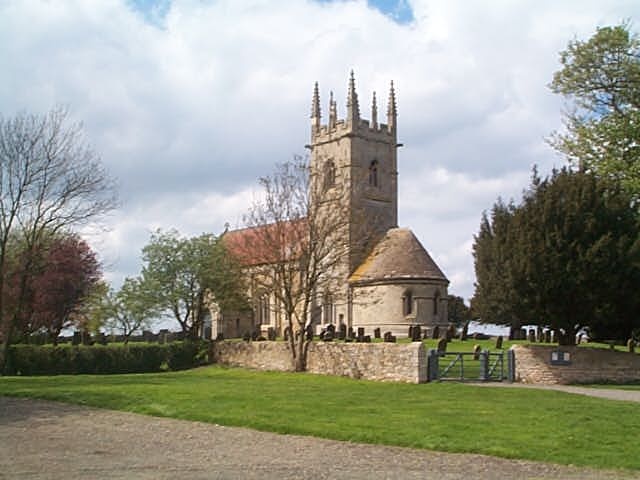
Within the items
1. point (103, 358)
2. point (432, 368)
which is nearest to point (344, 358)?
point (432, 368)

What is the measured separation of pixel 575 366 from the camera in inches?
992

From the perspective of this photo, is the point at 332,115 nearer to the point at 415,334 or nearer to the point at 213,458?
the point at 415,334

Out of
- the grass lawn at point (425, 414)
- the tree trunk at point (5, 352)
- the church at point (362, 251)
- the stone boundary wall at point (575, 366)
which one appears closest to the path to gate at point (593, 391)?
the stone boundary wall at point (575, 366)

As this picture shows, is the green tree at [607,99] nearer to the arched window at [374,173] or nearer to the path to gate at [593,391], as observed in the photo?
the path to gate at [593,391]

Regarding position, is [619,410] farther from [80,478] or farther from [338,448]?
[80,478]

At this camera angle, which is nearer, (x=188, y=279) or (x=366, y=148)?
(x=188, y=279)

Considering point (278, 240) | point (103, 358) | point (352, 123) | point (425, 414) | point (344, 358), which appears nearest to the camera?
point (425, 414)

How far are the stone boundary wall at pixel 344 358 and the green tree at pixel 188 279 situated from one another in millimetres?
6654

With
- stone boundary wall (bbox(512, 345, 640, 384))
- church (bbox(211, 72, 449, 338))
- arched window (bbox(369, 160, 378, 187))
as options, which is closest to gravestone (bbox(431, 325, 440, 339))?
church (bbox(211, 72, 449, 338))

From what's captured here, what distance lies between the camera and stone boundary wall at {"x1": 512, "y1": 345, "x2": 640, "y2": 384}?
984 inches

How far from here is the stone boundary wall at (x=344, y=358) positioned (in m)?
25.5

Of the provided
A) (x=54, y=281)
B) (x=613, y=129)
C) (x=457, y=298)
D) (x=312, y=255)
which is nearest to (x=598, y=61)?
(x=613, y=129)

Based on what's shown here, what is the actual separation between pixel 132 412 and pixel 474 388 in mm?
9981

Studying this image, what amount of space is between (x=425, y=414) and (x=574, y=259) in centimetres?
1234
